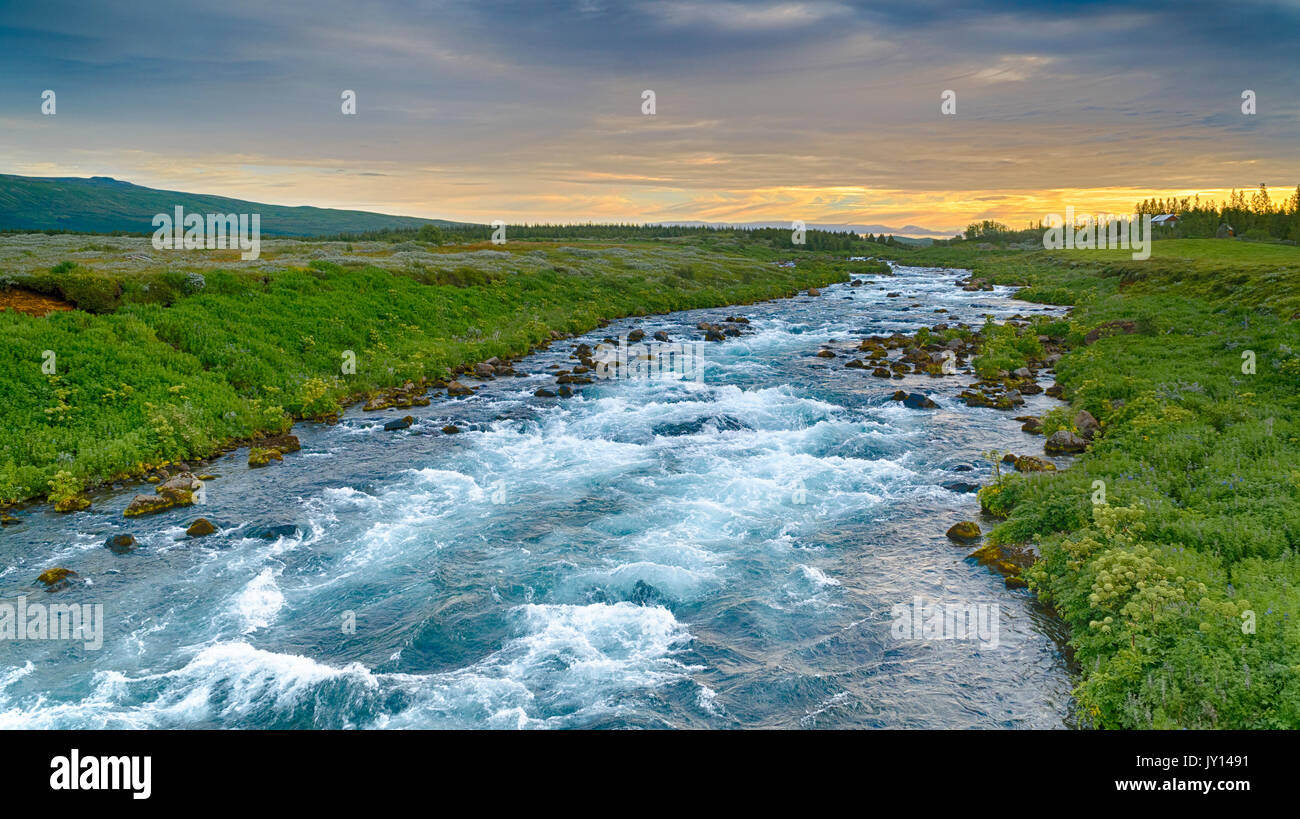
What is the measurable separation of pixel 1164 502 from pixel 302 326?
3486 cm

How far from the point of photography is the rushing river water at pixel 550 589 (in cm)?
1112

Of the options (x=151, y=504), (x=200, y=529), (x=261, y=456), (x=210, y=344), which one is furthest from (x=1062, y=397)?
(x=210, y=344)

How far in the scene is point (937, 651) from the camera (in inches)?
492

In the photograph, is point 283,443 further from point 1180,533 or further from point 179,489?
point 1180,533

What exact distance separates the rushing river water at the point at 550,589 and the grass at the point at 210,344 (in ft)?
7.19

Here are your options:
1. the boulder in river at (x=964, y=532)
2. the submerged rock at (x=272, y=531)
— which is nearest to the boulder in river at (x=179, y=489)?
the submerged rock at (x=272, y=531)

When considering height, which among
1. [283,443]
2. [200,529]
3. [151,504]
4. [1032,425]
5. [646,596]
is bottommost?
[646,596]

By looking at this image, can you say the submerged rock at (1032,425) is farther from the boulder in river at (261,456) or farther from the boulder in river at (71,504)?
the boulder in river at (71,504)

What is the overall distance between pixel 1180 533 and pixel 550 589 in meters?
12.1

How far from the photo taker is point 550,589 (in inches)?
584

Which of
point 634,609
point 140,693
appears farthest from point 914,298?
point 140,693

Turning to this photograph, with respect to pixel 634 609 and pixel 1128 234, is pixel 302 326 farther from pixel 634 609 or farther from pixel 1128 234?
pixel 1128 234
